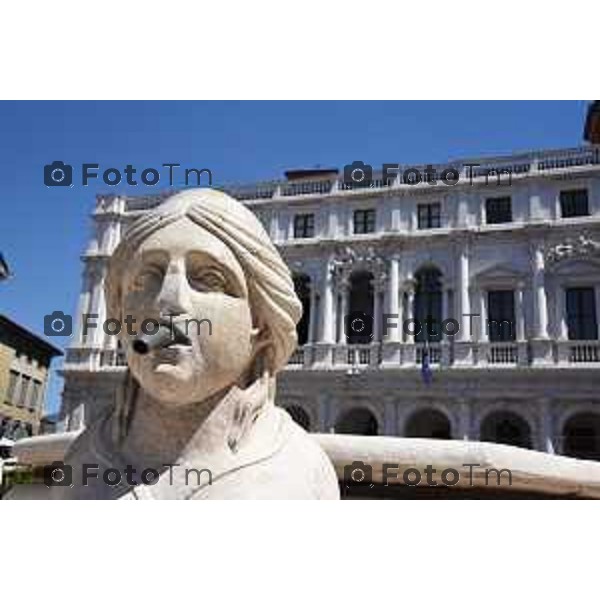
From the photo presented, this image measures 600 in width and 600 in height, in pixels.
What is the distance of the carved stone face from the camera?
6.33ft

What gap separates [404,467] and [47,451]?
1.94m

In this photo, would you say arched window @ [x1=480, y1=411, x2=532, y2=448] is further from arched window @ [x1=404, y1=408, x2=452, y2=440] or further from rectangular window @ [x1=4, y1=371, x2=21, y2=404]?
rectangular window @ [x1=4, y1=371, x2=21, y2=404]

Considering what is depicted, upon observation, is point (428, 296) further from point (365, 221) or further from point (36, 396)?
point (36, 396)

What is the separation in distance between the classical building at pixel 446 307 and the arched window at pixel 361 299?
0.04 meters

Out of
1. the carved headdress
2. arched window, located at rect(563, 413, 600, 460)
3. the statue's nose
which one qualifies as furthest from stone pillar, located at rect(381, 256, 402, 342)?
the statue's nose

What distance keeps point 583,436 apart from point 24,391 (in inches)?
1002

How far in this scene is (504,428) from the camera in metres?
20.0

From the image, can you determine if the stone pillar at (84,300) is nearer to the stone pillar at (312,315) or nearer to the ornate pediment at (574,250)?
the stone pillar at (312,315)

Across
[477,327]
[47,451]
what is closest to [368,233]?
[477,327]

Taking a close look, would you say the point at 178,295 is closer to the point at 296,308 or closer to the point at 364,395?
the point at 296,308

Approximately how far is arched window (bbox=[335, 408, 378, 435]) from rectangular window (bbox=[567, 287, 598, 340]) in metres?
6.65

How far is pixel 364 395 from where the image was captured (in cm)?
2025

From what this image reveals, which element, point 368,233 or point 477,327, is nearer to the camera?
point 477,327

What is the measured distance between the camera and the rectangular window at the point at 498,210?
21.4 meters
